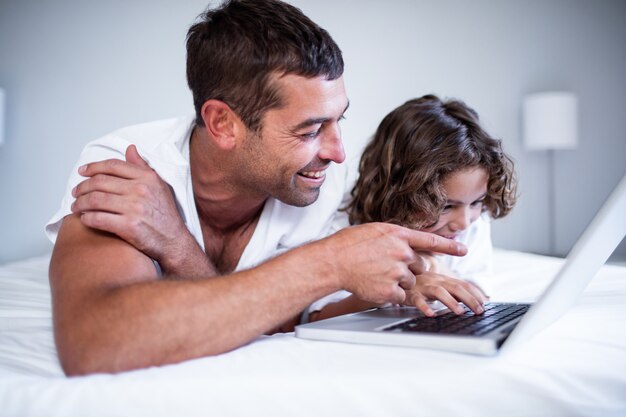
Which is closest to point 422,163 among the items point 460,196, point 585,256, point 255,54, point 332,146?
point 460,196

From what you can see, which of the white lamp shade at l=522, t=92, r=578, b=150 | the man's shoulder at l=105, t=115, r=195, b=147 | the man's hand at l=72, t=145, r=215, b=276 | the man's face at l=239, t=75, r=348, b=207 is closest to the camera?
the man's hand at l=72, t=145, r=215, b=276

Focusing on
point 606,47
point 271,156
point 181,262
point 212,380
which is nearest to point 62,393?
point 212,380

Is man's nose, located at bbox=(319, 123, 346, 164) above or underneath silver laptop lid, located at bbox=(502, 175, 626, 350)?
above

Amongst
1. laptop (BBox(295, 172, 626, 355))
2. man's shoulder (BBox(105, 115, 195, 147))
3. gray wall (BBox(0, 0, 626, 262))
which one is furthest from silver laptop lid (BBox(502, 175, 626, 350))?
gray wall (BBox(0, 0, 626, 262))

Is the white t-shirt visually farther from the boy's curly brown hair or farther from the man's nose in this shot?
the man's nose

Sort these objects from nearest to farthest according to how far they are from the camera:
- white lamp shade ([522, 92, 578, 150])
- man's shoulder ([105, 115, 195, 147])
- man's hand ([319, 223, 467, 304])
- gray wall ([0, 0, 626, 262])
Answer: man's hand ([319, 223, 467, 304]) < man's shoulder ([105, 115, 195, 147]) < white lamp shade ([522, 92, 578, 150]) < gray wall ([0, 0, 626, 262])

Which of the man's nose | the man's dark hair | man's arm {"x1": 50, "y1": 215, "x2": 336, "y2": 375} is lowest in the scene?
man's arm {"x1": 50, "y1": 215, "x2": 336, "y2": 375}

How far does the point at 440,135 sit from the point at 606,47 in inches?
89.5

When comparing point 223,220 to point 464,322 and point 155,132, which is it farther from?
point 464,322

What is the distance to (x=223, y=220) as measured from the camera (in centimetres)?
133

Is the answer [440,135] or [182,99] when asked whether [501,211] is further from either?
[182,99]

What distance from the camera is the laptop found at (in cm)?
62

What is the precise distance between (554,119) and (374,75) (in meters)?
0.94

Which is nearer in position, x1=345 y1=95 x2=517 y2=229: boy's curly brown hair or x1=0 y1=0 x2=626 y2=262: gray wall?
→ x1=345 y1=95 x2=517 y2=229: boy's curly brown hair
